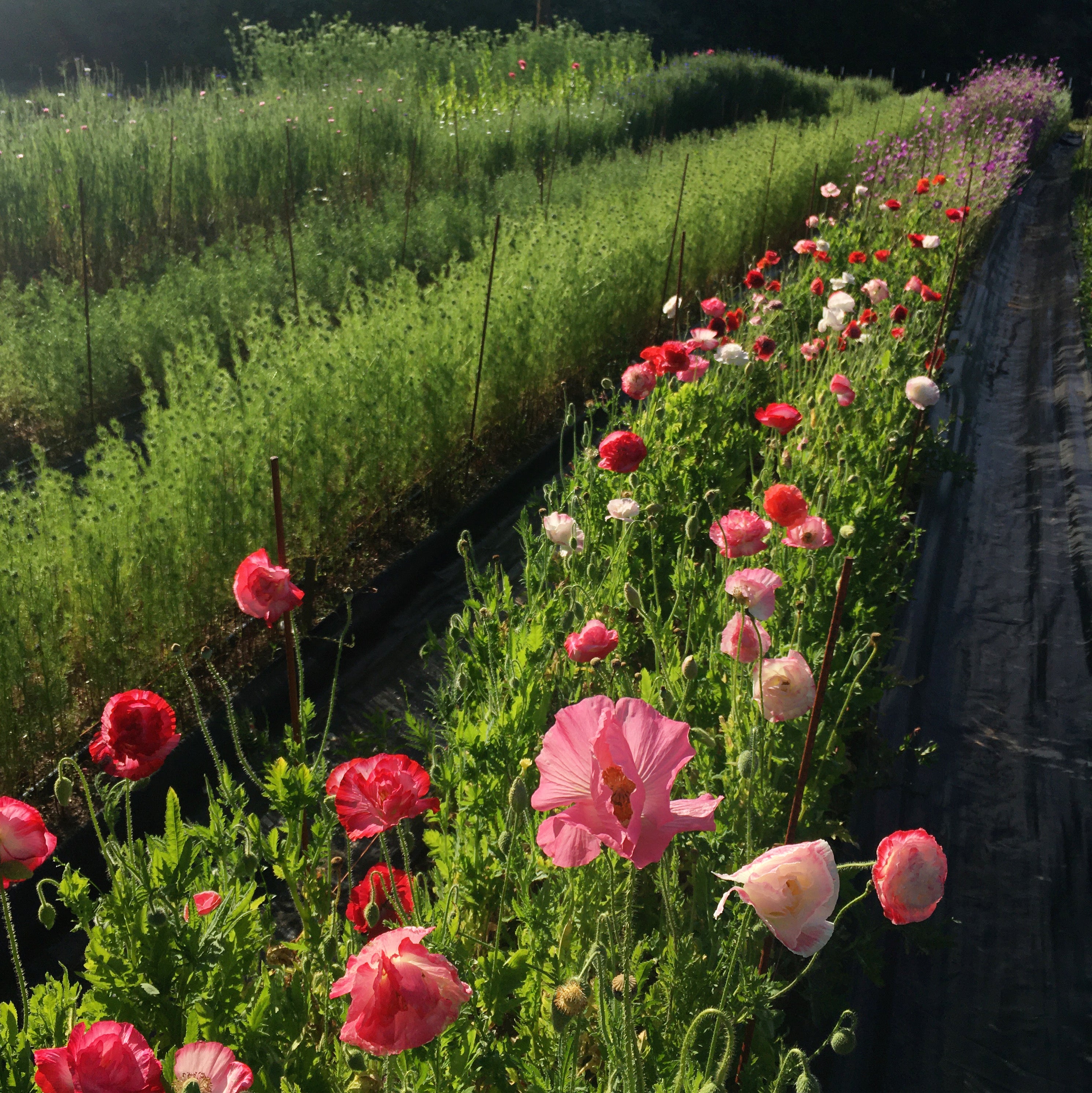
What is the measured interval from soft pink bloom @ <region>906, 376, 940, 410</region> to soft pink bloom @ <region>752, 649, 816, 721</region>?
145 cm

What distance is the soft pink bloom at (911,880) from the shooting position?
0.86 metres

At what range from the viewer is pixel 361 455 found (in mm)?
3000

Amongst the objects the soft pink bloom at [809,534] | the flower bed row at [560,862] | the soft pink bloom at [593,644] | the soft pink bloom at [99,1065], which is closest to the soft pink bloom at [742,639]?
the flower bed row at [560,862]

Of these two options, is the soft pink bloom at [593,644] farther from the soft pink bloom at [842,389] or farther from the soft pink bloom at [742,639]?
the soft pink bloom at [842,389]

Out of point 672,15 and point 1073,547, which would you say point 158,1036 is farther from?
point 672,15

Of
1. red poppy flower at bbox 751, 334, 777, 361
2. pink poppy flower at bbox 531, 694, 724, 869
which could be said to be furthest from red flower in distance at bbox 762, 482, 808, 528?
red poppy flower at bbox 751, 334, 777, 361

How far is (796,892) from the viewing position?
760 mm

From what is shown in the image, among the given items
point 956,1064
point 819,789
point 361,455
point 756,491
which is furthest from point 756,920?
point 361,455

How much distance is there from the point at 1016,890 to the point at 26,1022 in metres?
1.96

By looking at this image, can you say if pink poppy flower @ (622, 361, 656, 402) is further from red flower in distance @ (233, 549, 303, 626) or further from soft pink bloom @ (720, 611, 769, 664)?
red flower in distance @ (233, 549, 303, 626)

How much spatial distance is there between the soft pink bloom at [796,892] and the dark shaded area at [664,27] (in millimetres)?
16540

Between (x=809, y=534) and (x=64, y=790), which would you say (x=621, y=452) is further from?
(x=64, y=790)

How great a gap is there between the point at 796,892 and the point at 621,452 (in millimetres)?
1219

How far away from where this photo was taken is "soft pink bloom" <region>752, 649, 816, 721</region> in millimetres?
1204
